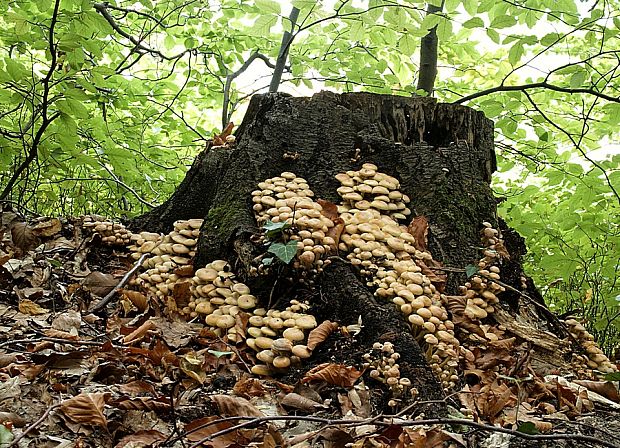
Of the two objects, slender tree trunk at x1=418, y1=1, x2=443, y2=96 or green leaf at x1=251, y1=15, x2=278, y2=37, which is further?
slender tree trunk at x1=418, y1=1, x2=443, y2=96

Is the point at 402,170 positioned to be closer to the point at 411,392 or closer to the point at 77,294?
the point at 411,392

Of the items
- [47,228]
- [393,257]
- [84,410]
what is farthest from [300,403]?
[47,228]

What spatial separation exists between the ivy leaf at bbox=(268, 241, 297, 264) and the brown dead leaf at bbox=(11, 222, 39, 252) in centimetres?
235

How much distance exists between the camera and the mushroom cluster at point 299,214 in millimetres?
3273

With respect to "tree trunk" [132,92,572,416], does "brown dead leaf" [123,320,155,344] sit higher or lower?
lower

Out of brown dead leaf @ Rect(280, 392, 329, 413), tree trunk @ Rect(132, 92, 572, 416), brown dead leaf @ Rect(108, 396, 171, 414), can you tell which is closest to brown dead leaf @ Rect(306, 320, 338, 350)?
tree trunk @ Rect(132, 92, 572, 416)

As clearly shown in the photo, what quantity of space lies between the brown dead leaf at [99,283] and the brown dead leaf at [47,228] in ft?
3.20

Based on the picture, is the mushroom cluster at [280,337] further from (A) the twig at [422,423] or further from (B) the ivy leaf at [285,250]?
(A) the twig at [422,423]

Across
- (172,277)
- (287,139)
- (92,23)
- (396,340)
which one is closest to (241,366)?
(396,340)

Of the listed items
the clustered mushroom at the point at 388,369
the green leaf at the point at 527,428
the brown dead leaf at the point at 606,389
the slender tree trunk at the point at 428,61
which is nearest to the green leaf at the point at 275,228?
the clustered mushroom at the point at 388,369

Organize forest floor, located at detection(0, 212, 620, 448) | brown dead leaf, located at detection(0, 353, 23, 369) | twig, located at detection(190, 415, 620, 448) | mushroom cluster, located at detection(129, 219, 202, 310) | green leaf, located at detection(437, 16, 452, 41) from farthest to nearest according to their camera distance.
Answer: green leaf, located at detection(437, 16, 452, 41)
mushroom cluster, located at detection(129, 219, 202, 310)
brown dead leaf, located at detection(0, 353, 23, 369)
forest floor, located at detection(0, 212, 620, 448)
twig, located at detection(190, 415, 620, 448)

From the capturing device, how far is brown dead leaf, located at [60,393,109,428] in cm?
208

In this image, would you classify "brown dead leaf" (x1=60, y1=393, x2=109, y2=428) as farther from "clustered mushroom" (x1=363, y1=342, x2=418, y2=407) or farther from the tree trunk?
the tree trunk

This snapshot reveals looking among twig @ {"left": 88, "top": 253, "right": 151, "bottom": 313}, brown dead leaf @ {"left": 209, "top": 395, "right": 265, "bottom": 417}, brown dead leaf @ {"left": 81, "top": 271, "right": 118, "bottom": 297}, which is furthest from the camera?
brown dead leaf @ {"left": 81, "top": 271, "right": 118, "bottom": 297}
